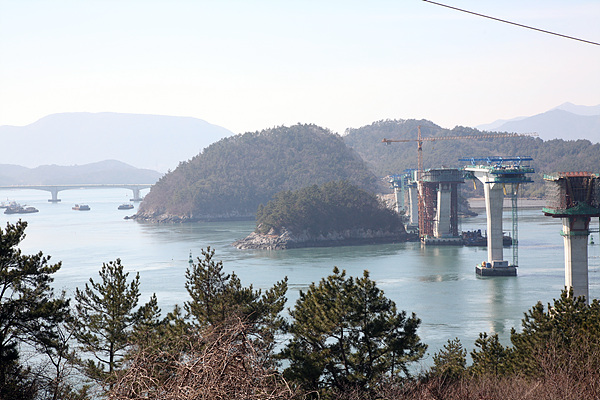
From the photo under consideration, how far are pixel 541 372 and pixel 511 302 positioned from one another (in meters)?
19.9

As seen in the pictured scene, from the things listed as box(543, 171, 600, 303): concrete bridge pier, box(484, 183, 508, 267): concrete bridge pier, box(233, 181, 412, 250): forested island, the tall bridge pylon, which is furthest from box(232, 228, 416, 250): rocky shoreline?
box(543, 171, 600, 303): concrete bridge pier

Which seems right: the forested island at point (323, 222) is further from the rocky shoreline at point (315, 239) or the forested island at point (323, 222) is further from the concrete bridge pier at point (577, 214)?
the concrete bridge pier at point (577, 214)

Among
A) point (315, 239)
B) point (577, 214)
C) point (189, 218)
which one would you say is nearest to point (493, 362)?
point (577, 214)

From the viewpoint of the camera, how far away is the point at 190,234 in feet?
224

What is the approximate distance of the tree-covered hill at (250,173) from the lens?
295ft

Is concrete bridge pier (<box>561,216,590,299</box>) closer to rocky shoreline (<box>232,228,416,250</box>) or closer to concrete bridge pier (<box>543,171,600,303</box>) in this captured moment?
concrete bridge pier (<box>543,171,600,303</box>)

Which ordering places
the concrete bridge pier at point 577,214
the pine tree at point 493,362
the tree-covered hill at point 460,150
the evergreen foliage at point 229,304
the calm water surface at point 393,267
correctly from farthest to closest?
1. the tree-covered hill at point 460,150
2. the calm water surface at point 393,267
3. the concrete bridge pier at point 577,214
4. the pine tree at point 493,362
5. the evergreen foliage at point 229,304

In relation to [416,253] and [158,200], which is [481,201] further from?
[416,253]

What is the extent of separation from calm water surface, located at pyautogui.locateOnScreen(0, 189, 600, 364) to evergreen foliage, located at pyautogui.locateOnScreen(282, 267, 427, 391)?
6.77 meters

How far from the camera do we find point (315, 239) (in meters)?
59.8

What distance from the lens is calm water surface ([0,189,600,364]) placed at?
2906 cm

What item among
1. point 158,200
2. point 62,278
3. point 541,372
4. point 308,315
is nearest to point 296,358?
point 308,315

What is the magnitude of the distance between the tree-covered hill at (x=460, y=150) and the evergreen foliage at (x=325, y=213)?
44.9 metres

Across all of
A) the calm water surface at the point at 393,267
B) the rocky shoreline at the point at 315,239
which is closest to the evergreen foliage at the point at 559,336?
the calm water surface at the point at 393,267
